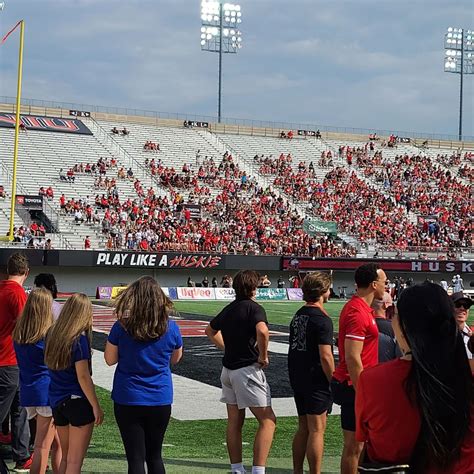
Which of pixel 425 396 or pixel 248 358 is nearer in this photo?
pixel 425 396

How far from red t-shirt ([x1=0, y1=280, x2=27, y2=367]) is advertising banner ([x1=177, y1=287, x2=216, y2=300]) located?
1252 inches

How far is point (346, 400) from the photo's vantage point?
19.5 ft

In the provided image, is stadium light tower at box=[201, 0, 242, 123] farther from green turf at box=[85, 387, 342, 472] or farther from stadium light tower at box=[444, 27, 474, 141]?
green turf at box=[85, 387, 342, 472]

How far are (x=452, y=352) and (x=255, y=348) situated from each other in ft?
12.3

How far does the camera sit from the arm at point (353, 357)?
5555mm

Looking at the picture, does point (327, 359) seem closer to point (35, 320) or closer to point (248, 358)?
point (248, 358)

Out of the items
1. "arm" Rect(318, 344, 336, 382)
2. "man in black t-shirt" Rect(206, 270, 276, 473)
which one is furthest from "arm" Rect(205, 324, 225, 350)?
"arm" Rect(318, 344, 336, 382)

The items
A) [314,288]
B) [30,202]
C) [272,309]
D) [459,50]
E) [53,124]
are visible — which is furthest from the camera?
[459,50]

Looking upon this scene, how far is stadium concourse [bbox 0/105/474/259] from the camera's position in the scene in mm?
41812

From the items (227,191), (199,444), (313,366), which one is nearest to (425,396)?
(313,366)

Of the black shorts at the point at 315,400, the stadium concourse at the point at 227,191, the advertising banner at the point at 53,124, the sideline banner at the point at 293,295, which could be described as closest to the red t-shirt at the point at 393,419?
the black shorts at the point at 315,400

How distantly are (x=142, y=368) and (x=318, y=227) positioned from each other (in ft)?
135

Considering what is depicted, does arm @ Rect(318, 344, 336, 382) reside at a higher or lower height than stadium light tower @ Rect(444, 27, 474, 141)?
lower

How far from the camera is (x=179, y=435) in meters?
8.94
